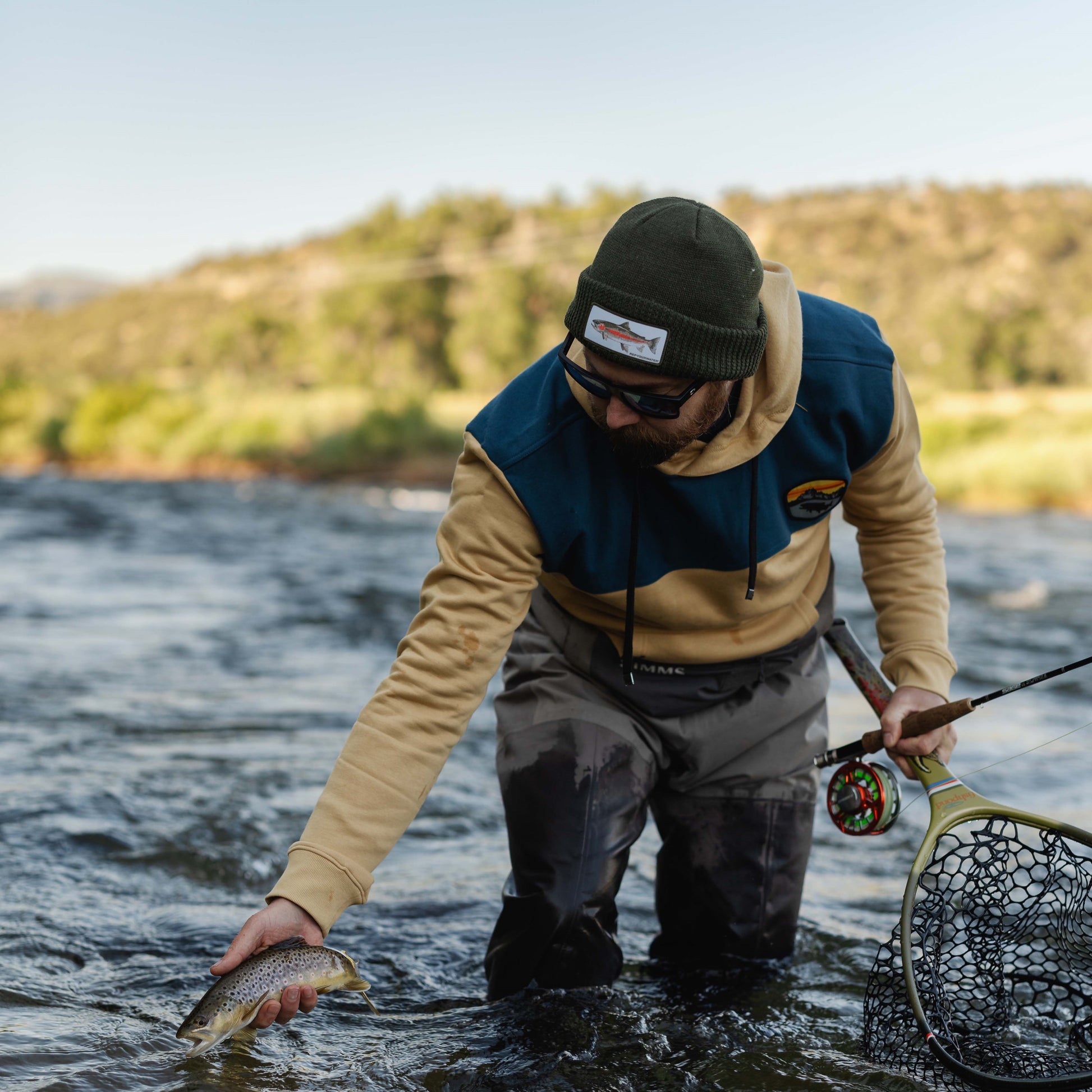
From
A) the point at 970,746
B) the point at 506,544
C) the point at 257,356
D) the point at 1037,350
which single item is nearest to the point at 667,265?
the point at 506,544

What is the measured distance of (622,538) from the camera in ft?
9.07

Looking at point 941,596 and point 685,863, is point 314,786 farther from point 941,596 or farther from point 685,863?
point 941,596

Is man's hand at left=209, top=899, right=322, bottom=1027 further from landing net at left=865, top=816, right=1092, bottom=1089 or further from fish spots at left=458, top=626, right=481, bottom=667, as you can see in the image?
landing net at left=865, top=816, right=1092, bottom=1089

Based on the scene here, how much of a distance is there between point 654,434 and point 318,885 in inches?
44.7

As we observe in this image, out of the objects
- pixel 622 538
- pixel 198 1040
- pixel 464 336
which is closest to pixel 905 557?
pixel 622 538

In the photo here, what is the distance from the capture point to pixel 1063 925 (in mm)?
2795

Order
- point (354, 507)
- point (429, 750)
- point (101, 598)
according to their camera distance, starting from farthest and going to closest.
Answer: point (354, 507), point (101, 598), point (429, 750)

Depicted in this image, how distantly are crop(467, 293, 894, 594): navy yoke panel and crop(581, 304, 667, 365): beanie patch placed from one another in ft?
1.05

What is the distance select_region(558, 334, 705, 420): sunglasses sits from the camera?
7.90 ft

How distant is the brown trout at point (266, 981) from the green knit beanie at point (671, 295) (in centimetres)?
132

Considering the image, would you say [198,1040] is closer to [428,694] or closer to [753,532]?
[428,694]

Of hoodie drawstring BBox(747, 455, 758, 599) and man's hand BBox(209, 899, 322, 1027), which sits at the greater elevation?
hoodie drawstring BBox(747, 455, 758, 599)

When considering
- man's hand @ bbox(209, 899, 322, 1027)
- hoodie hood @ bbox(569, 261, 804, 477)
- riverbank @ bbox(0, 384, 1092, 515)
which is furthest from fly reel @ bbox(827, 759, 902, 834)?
riverbank @ bbox(0, 384, 1092, 515)

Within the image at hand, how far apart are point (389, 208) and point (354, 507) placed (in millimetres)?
73927
